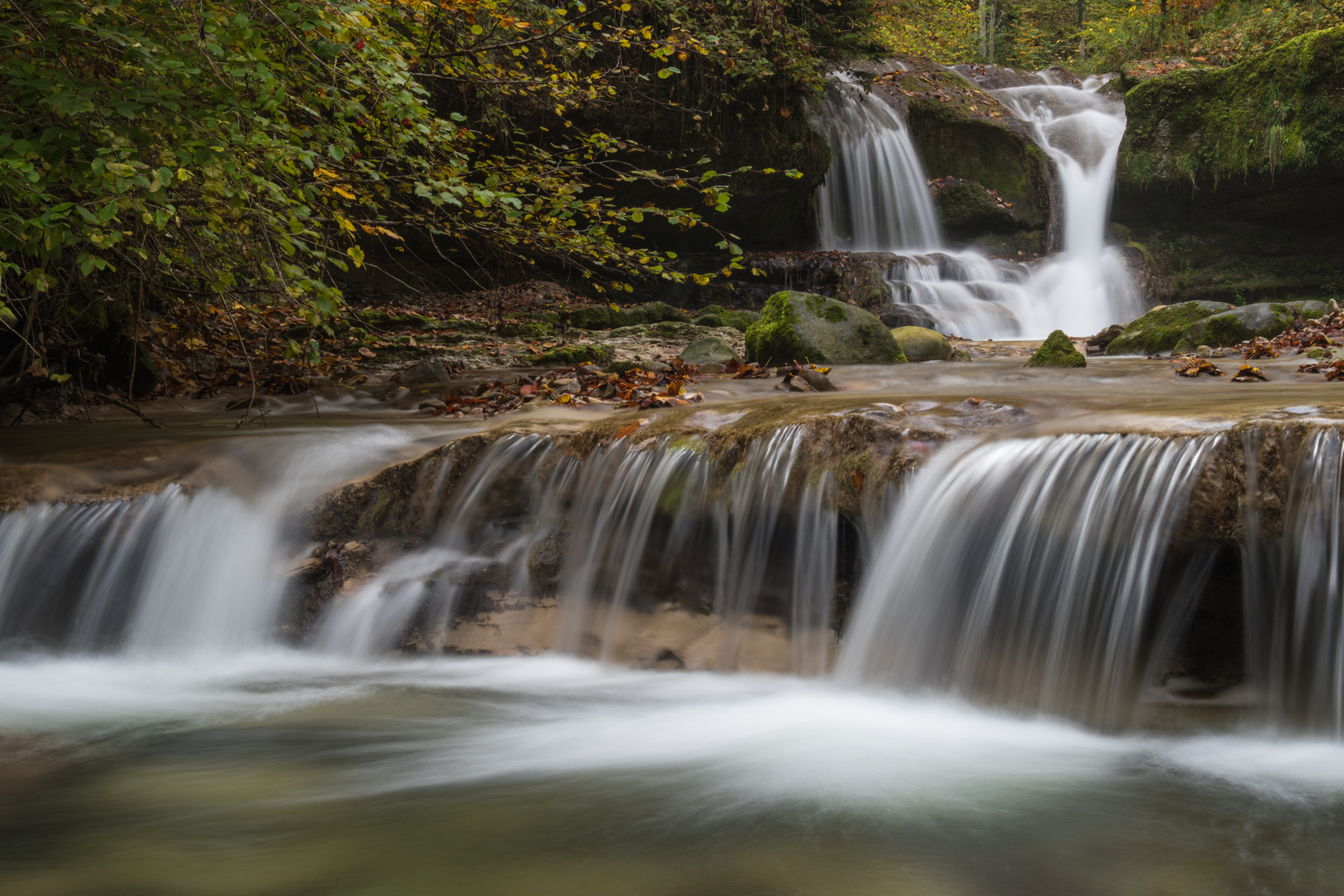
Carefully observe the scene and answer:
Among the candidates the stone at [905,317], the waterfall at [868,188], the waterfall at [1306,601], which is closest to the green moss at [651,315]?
the stone at [905,317]

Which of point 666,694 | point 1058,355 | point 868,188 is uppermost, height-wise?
point 868,188

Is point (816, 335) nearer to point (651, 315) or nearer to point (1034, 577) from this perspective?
point (651, 315)

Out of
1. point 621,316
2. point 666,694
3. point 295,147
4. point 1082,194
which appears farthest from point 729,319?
point 1082,194

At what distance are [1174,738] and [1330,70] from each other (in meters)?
17.3

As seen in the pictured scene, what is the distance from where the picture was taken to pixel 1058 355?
7809 mm

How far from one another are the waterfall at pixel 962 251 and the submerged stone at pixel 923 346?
4.37 m

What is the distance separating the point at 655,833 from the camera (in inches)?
90.0

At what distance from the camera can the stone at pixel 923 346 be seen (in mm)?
9195

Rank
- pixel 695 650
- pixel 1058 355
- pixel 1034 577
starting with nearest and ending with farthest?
pixel 1034 577
pixel 695 650
pixel 1058 355

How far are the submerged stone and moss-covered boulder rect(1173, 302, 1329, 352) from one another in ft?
7.43

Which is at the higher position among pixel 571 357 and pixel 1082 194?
pixel 1082 194

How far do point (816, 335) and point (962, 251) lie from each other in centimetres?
1091

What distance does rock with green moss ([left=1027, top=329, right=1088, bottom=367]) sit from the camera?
7742 mm

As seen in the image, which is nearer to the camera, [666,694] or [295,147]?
[666,694]
